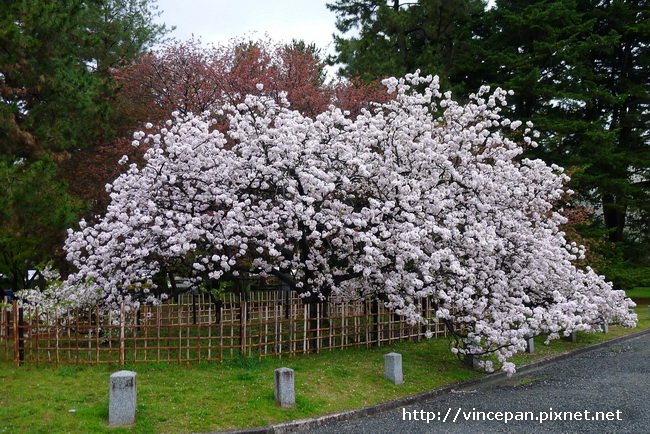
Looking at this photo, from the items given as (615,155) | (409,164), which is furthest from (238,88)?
(615,155)

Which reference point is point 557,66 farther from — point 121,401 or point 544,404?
point 121,401

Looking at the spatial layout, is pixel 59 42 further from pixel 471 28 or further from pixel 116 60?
pixel 471 28

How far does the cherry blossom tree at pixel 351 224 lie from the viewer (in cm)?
1016

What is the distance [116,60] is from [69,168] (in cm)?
466

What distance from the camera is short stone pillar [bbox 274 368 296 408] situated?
25.6 feet

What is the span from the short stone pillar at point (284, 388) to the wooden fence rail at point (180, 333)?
2.16m

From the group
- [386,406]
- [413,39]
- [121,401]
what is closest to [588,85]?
[413,39]

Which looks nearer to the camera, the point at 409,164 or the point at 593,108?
the point at 409,164

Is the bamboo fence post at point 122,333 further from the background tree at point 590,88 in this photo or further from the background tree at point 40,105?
the background tree at point 590,88

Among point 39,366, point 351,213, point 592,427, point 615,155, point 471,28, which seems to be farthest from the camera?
point 471,28

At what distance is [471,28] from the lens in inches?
1098

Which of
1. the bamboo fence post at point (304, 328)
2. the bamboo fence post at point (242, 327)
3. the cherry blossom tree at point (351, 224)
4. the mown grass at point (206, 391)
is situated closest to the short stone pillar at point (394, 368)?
the mown grass at point (206, 391)

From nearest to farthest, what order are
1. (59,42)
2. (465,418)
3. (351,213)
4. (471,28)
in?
(465,418)
(351,213)
(59,42)
(471,28)

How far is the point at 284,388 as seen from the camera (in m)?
7.82
